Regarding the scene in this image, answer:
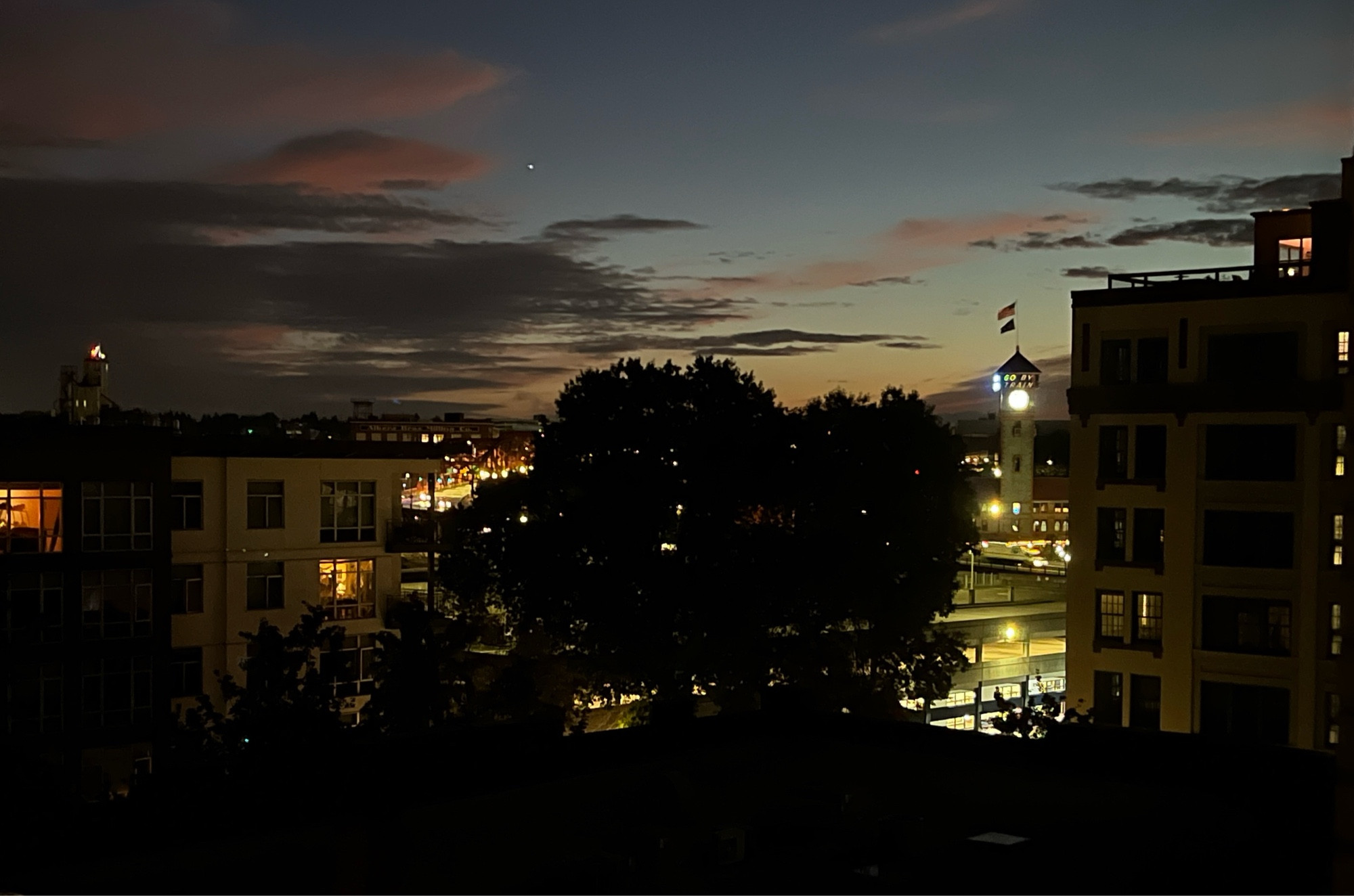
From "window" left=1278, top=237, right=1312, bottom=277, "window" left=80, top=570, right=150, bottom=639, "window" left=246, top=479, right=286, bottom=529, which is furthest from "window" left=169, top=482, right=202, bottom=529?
"window" left=1278, top=237, right=1312, bottom=277

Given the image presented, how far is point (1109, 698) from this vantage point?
114ft

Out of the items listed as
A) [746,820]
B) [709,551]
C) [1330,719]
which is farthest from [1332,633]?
[746,820]

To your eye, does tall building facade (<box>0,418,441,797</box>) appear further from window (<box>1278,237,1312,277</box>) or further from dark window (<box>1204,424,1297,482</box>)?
window (<box>1278,237,1312,277</box>)

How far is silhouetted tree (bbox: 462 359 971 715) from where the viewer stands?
38875 mm

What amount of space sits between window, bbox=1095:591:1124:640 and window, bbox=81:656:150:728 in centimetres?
2562

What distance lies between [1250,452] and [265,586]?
2810 cm

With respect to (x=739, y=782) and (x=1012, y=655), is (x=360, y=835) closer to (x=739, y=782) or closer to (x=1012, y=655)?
(x=739, y=782)

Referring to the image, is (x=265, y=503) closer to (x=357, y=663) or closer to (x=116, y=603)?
(x=116, y=603)

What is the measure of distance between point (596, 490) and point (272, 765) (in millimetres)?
16688

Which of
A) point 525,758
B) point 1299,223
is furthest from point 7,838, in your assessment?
point 1299,223

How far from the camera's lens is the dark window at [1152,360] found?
3378 centimetres

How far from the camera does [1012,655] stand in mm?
68250

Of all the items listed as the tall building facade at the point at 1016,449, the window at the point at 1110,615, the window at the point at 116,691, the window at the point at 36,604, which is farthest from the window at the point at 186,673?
the tall building facade at the point at 1016,449

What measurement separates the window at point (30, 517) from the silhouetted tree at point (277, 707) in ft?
33.7
